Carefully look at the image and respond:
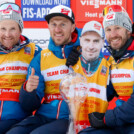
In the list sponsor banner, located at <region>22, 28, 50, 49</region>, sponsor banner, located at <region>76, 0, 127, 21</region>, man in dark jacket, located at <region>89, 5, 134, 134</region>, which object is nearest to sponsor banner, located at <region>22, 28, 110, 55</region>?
sponsor banner, located at <region>22, 28, 50, 49</region>

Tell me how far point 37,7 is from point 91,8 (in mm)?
607

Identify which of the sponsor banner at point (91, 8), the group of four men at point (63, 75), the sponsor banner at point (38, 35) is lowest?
the group of four men at point (63, 75)

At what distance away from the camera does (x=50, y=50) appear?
1908mm

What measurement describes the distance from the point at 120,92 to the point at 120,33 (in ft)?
1.25

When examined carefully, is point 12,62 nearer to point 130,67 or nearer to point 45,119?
point 45,119

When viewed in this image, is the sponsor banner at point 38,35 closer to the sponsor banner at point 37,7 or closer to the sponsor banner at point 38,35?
the sponsor banner at point 38,35

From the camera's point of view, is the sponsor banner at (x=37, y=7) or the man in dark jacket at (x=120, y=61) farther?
the sponsor banner at (x=37, y=7)

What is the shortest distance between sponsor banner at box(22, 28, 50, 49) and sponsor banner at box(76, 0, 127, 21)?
0.42 metres

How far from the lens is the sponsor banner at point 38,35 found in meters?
3.00

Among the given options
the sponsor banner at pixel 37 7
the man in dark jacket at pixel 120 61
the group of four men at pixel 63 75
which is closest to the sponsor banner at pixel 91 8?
the sponsor banner at pixel 37 7

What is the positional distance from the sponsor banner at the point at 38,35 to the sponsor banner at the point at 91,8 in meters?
0.42

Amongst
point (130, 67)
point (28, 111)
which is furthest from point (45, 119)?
point (130, 67)

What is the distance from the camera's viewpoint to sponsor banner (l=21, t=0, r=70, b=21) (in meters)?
2.99

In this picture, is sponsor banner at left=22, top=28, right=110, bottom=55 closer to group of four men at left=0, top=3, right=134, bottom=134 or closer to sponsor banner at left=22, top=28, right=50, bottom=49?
sponsor banner at left=22, top=28, right=50, bottom=49
